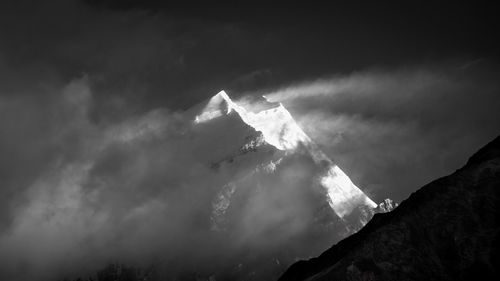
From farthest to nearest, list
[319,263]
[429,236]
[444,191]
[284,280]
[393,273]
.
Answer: [284,280], [319,263], [444,191], [429,236], [393,273]

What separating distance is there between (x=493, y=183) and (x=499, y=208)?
6633mm

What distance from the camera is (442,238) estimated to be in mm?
107438

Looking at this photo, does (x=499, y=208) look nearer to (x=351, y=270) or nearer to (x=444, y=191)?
(x=444, y=191)

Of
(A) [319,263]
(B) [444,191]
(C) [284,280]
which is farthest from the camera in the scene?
(C) [284,280]

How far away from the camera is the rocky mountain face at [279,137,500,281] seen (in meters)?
101

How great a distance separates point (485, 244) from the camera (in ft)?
336

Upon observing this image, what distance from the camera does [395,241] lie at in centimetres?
10888

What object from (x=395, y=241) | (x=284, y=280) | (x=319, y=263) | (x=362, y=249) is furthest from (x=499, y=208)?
(x=284, y=280)

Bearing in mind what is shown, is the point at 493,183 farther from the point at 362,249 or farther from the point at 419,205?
the point at 362,249

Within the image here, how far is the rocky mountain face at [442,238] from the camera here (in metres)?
101

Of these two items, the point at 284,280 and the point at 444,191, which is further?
the point at 284,280

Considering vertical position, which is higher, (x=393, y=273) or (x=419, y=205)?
(x=419, y=205)

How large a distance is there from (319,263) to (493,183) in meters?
47.7

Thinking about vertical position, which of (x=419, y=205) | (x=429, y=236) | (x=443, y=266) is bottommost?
(x=443, y=266)
